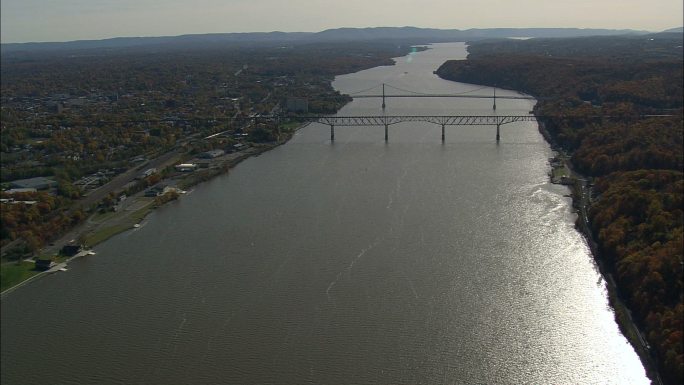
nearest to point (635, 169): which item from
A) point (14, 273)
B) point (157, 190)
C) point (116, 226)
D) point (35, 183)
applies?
point (157, 190)

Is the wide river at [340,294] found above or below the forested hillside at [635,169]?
below

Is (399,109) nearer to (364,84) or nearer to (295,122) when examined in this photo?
(295,122)

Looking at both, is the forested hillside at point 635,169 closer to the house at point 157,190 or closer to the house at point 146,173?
the house at point 157,190

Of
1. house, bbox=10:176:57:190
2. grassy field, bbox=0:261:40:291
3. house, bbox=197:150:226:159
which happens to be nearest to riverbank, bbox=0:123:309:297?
grassy field, bbox=0:261:40:291

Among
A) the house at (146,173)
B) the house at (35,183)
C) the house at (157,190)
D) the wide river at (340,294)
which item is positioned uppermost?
the house at (35,183)

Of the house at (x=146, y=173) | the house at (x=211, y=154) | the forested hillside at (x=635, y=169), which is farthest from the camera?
the house at (x=211, y=154)

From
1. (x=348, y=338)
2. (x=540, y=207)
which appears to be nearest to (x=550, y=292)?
(x=348, y=338)

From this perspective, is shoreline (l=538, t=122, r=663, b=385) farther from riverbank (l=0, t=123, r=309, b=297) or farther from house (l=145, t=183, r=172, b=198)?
house (l=145, t=183, r=172, b=198)

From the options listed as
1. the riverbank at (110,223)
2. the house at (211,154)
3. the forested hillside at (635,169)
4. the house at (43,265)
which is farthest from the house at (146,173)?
the forested hillside at (635,169)
